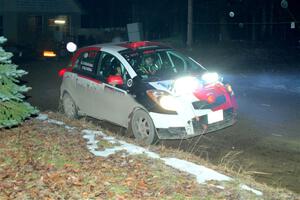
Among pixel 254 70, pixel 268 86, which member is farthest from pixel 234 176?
pixel 254 70

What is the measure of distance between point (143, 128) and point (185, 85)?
1037 millimetres

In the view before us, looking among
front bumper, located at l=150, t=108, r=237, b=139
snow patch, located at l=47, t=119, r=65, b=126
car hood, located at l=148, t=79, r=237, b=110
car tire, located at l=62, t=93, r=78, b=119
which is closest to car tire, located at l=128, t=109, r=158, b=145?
front bumper, located at l=150, t=108, r=237, b=139

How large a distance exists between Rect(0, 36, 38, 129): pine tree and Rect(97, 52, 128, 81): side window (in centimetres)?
195

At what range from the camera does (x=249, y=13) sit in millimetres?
29297

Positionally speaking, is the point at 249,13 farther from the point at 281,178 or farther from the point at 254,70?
the point at 281,178

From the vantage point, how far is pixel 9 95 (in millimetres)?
6855

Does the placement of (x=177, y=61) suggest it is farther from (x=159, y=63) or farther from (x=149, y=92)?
(x=149, y=92)

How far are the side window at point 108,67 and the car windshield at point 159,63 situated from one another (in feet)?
0.70

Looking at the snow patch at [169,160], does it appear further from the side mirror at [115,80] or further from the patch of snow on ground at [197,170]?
the side mirror at [115,80]

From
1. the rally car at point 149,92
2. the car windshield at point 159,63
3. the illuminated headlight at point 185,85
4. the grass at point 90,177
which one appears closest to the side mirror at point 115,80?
the rally car at point 149,92

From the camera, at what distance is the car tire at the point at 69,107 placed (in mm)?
9758

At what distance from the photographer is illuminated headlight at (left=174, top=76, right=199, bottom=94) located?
7722 millimetres

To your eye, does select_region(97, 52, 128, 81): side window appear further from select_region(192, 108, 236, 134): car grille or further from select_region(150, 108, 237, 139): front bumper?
select_region(192, 108, 236, 134): car grille

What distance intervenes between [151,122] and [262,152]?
1903 millimetres
